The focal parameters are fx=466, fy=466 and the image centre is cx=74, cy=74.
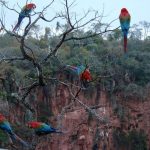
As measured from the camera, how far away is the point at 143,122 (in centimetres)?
1550

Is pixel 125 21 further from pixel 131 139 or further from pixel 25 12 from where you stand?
pixel 131 139

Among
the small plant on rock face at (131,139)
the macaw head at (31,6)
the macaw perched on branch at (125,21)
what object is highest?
the macaw head at (31,6)

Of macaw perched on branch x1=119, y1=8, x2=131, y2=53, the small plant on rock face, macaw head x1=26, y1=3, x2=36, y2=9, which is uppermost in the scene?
macaw head x1=26, y1=3, x2=36, y2=9

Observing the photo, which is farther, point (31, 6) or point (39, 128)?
point (31, 6)

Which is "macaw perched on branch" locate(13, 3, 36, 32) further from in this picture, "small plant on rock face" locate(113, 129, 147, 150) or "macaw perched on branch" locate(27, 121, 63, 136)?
"small plant on rock face" locate(113, 129, 147, 150)

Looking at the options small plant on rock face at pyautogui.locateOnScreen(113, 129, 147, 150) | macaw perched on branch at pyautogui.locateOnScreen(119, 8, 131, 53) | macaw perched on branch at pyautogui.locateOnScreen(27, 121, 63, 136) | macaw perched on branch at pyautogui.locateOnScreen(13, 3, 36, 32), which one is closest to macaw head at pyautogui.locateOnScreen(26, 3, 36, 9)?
macaw perched on branch at pyautogui.locateOnScreen(13, 3, 36, 32)

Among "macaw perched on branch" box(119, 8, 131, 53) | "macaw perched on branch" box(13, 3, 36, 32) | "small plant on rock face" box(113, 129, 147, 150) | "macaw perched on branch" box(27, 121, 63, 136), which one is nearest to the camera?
"macaw perched on branch" box(27, 121, 63, 136)

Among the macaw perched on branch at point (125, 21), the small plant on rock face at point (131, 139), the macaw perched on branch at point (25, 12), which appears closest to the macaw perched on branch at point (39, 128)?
the macaw perched on branch at point (25, 12)

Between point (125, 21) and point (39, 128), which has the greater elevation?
point (125, 21)

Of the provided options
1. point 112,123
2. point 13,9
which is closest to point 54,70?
point 112,123

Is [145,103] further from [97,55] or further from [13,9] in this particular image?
[13,9]

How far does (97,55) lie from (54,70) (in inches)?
100

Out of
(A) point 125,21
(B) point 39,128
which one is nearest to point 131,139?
(A) point 125,21

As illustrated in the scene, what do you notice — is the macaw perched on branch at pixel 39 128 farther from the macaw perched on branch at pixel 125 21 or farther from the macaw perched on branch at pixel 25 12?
the macaw perched on branch at pixel 125 21
